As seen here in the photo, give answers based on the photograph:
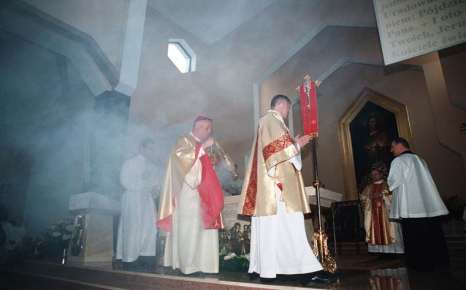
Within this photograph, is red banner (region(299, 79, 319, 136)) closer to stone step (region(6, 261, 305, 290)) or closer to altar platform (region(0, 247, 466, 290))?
altar platform (region(0, 247, 466, 290))

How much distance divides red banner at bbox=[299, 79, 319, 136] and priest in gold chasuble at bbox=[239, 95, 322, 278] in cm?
25

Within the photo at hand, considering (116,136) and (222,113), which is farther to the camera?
(222,113)

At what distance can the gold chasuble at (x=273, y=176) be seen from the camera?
2609 millimetres

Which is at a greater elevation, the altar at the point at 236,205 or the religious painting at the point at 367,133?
the religious painting at the point at 367,133

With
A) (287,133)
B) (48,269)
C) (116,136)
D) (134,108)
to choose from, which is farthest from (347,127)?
(48,269)

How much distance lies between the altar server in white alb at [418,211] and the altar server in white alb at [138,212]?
3.48 meters

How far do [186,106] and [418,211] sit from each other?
5.46 meters

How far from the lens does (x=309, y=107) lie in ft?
10.3

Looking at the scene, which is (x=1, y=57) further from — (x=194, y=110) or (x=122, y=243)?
(x=122, y=243)

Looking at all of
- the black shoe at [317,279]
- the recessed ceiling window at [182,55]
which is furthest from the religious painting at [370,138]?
the black shoe at [317,279]

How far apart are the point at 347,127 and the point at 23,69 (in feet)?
28.9

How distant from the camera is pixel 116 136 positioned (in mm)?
5746

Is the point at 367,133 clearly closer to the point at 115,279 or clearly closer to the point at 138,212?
the point at 138,212

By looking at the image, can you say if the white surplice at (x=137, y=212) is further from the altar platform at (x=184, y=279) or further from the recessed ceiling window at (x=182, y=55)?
the recessed ceiling window at (x=182, y=55)
